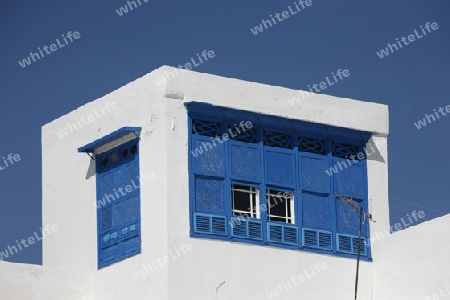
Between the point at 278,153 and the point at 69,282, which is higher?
the point at 278,153

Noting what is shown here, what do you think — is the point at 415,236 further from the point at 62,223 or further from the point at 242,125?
the point at 62,223

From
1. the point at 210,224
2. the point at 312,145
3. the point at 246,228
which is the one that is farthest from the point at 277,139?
the point at 210,224

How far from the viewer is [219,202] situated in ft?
97.9

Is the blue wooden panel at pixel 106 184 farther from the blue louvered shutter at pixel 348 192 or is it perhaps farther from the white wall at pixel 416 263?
the white wall at pixel 416 263

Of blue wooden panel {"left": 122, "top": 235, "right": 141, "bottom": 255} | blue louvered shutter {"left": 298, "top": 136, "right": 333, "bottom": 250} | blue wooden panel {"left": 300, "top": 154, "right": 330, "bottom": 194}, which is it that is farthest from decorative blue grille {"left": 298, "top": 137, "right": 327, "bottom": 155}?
blue wooden panel {"left": 122, "top": 235, "right": 141, "bottom": 255}

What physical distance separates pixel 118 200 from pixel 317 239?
3.63 metres

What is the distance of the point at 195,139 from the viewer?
97.8ft

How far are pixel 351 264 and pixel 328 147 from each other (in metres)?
2.18

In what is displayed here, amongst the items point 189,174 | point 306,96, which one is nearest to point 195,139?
point 189,174

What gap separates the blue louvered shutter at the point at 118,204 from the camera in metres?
29.8

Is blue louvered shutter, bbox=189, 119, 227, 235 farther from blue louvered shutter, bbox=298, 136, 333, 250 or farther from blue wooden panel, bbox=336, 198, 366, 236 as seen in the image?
blue wooden panel, bbox=336, 198, 366, 236

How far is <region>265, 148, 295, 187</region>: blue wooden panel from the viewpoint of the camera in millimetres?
30609

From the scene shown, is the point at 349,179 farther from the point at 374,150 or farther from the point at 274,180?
the point at 274,180

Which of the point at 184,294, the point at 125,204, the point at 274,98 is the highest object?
Answer: the point at 274,98
